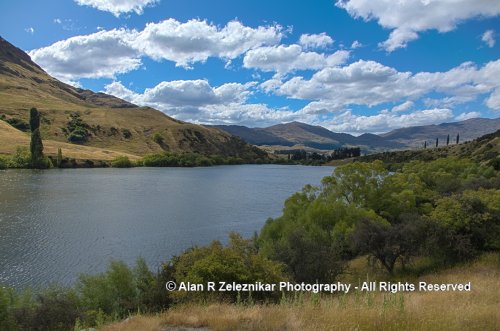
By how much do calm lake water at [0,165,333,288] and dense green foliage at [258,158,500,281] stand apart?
14.8 meters

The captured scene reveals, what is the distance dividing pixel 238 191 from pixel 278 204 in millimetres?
25889

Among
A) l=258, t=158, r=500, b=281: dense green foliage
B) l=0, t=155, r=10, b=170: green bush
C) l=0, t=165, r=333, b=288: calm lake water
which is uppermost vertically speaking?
l=258, t=158, r=500, b=281: dense green foliage

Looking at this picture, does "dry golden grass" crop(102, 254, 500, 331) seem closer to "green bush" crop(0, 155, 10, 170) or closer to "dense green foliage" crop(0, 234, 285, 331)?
"dense green foliage" crop(0, 234, 285, 331)

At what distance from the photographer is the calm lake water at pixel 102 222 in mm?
43438

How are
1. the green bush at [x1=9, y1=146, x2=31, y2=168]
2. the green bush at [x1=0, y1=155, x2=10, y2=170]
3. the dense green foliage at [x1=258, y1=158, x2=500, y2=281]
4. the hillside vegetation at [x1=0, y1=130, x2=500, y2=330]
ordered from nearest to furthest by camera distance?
the hillside vegetation at [x1=0, y1=130, x2=500, y2=330] < the dense green foliage at [x1=258, y1=158, x2=500, y2=281] < the green bush at [x1=0, y1=155, x2=10, y2=170] < the green bush at [x1=9, y1=146, x2=31, y2=168]

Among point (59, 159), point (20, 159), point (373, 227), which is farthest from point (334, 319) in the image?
point (59, 159)

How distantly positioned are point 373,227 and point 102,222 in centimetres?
4672

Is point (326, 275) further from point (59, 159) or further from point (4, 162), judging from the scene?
point (59, 159)

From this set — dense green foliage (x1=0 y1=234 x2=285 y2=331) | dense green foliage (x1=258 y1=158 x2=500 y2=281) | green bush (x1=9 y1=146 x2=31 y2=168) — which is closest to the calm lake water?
dense green foliage (x1=0 y1=234 x2=285 y2=331)

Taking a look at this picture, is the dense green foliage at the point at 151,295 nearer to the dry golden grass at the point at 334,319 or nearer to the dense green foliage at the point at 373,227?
the dry golden grass at the point at 334,319

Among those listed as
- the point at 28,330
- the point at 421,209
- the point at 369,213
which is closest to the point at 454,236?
the point at 369,213

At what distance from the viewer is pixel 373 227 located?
36.6m

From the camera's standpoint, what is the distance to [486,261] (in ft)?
109

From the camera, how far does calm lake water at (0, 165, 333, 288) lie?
43.4 metres
